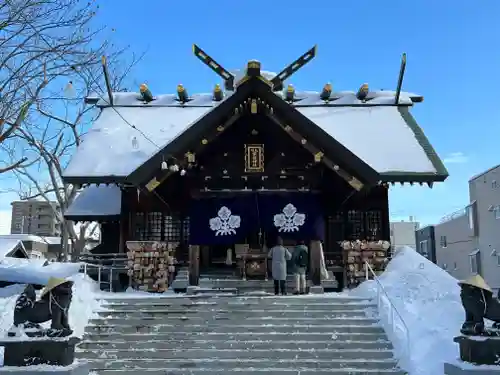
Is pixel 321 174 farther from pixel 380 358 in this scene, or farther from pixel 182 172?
pixel 380 358

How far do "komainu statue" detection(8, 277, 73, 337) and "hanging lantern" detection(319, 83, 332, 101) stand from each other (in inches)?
590

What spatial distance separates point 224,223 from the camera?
48.9ft

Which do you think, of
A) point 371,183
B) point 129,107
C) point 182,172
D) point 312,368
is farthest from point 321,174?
point 129,107

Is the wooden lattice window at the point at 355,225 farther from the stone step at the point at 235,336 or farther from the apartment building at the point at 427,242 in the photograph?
the apartment building at the point at 427,242

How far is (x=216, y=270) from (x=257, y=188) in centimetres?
342

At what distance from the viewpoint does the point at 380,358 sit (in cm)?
999

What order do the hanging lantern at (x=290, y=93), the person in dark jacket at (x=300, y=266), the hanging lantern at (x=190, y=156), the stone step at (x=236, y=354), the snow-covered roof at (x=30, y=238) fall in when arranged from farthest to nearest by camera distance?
the snow-covered roof at (x=30, y=238)
the hanging lantern at (x=290, y=93)
the hanging lantern at (x=190, y=156)
the person in dark jacket at (x=300, y=266)
the stone step at (x=236, y=354)

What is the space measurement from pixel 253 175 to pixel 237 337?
5948 mm

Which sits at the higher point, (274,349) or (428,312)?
(428,312)

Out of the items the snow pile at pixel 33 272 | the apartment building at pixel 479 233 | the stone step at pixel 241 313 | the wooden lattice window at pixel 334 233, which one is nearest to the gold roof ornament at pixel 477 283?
the stone step at pixel 241 313

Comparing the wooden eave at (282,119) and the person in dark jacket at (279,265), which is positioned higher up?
the wooden eave at (282,119)

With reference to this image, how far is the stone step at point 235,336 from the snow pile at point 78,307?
1.35 feet

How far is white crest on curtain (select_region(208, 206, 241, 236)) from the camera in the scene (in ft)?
48.7

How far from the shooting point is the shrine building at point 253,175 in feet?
48.1
